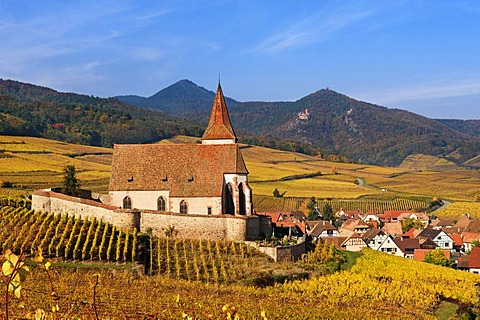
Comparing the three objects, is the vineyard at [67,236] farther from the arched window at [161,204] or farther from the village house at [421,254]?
the village house at [421,254]

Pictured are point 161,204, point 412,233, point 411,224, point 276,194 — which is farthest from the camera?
point 276,194

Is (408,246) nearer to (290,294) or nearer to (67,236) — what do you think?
(290,294)

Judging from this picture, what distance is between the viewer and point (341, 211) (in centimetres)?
10381

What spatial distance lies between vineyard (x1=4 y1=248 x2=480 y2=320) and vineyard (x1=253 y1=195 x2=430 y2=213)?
50.7m

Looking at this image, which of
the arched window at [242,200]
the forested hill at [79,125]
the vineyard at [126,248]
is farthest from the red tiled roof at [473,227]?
the forested hill at [79,125]

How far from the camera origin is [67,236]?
4134 centimetres

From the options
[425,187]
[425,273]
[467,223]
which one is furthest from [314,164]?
[425,273]

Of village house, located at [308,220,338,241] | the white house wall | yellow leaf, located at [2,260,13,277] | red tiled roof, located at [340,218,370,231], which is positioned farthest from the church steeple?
yellow leaf, located at [2,260,13,277]

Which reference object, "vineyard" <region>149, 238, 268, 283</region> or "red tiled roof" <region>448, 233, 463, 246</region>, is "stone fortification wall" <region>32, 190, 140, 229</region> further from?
"red tiled roof" <region>448, 233, 463, 246</region>

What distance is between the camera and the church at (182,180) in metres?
48.1

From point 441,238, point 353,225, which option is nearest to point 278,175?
point 353,225

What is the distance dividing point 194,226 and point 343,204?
66064 mm

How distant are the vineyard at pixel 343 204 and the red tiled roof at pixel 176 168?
45.4 metres

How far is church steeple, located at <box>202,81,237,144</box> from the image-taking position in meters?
53.6
